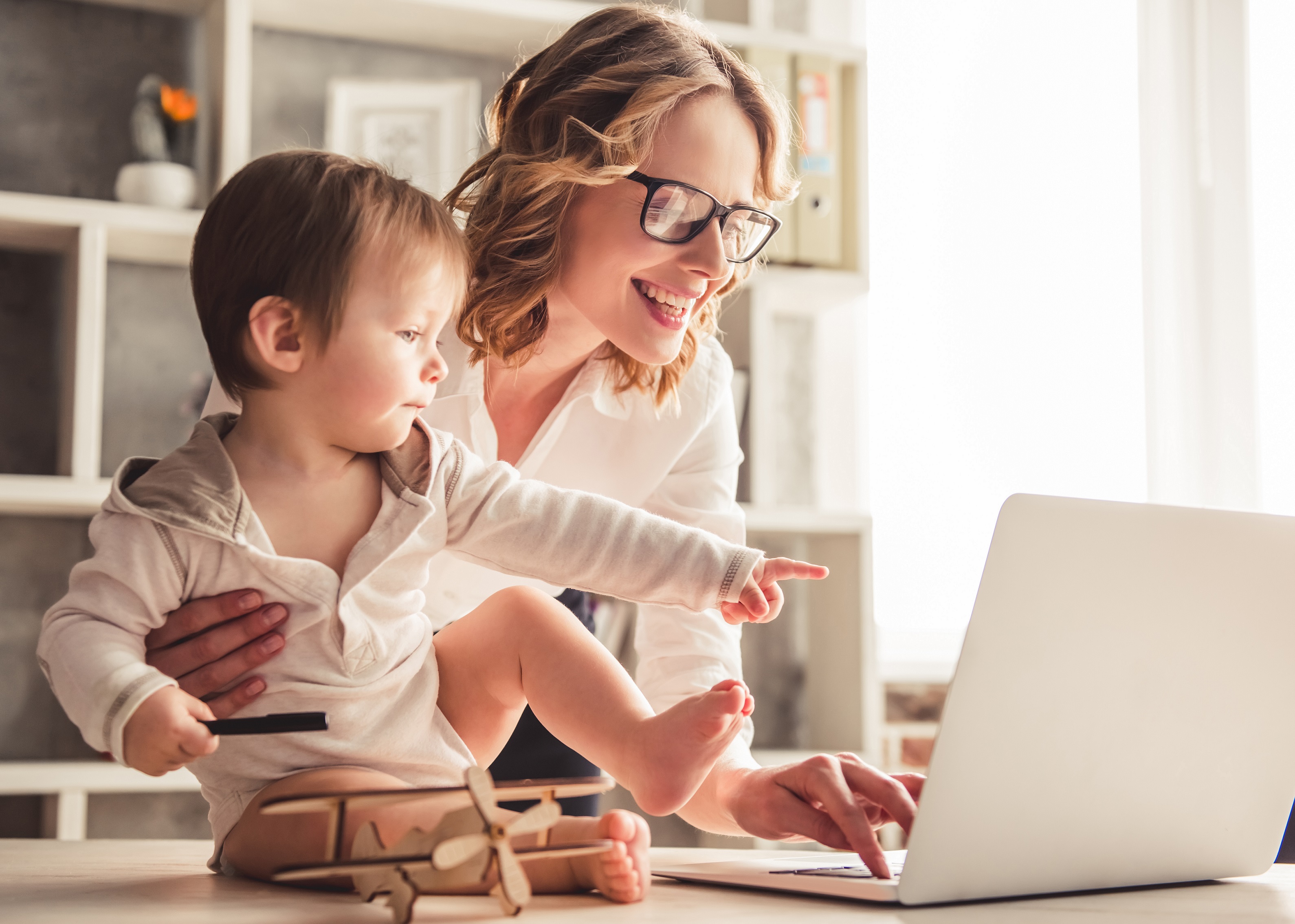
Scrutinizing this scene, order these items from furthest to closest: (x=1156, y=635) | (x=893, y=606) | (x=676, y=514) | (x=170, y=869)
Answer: (x=893, y=606) < (x=676, y=514) < (x=170, y=869) < (x=1156, y=635)

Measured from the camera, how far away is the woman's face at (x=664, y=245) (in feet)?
3.99

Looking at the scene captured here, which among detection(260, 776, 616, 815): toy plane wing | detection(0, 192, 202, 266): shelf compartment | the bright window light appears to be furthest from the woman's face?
the bright window light

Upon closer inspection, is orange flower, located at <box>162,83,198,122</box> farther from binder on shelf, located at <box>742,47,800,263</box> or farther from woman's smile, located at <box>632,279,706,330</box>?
woman's smile, located at <box>632,279,706,330</box>

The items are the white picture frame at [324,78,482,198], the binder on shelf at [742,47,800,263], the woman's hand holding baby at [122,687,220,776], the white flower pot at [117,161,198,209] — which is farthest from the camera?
the binder on shelf at [742,47,800,263]

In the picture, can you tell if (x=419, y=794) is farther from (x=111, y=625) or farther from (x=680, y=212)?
(x=680, y=212)

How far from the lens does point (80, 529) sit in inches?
90.7

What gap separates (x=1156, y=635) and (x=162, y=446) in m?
2.10

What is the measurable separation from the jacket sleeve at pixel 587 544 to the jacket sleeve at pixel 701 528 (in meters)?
0.37

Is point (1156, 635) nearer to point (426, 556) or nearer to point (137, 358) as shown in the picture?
point (426, 556)

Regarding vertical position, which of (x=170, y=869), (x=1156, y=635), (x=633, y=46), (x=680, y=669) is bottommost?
(x=170, y=869)

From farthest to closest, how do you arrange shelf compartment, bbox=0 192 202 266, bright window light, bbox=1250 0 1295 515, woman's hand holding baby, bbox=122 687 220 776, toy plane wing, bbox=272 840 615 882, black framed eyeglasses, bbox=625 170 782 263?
bright window light, bbox=1250 0 1295 515 → shelf compartment, bbox=0 192 202 266 → black framed eyeglasses, bbox=625 170 782 263 → woman's hand holding baby, bbox=122 687 220 776 → toy plane wing, bbox=272 840 615 882

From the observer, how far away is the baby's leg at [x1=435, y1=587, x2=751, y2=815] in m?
0.78

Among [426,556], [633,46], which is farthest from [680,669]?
[633,46]

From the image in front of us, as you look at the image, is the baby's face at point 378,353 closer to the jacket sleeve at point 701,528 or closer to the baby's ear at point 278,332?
the baby's ear at point 278,332
